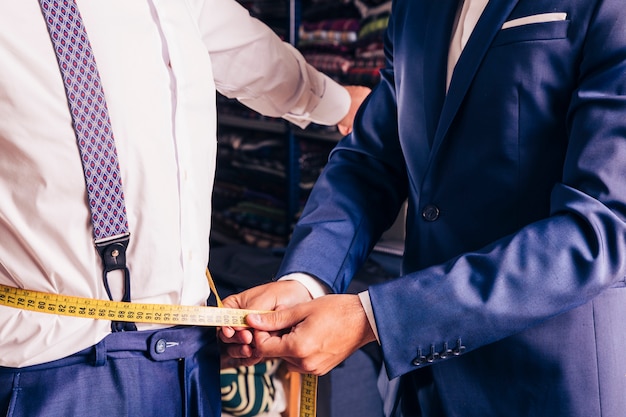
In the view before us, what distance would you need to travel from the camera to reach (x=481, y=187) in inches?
44.8

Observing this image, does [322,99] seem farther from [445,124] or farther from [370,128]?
[445,124]

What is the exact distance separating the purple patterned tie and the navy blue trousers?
0.47ft

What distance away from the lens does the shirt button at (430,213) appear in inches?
47.8

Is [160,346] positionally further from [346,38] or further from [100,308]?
[346,38]

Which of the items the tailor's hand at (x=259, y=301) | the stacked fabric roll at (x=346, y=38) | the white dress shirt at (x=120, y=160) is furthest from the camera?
the stacked fabric roll at (x=346, y=38)

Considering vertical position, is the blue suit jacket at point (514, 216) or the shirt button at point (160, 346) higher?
the blue suit jacket at point (514, 216)

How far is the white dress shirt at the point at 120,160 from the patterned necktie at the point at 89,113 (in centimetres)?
2

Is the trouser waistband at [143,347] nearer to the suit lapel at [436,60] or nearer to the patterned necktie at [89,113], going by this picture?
the patterned necktie at [89,113]

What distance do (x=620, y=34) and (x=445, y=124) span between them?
30 cm

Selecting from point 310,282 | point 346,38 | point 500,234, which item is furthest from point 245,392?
point 346,38

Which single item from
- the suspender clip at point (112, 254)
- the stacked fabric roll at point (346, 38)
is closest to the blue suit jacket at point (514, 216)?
the suspender clip at point (112, 254)

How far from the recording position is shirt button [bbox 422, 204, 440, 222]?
1.21m

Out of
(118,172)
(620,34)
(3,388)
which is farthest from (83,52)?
(620,34)

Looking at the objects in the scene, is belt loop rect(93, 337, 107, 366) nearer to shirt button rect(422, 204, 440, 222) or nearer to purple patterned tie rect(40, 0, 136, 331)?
purple patterned tie rect(40, 0, 136, 331)
